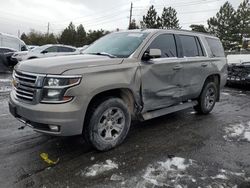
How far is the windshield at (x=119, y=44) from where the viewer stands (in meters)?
4.48

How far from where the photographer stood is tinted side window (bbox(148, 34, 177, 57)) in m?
4.75

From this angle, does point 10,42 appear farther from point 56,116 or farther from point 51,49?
point 56,116

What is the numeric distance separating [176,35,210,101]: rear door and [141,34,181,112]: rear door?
233 millimetres

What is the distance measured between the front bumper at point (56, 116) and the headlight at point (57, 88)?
0.08m

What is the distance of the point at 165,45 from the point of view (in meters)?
4.97

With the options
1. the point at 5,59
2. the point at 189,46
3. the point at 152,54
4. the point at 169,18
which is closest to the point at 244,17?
the point at 169,18

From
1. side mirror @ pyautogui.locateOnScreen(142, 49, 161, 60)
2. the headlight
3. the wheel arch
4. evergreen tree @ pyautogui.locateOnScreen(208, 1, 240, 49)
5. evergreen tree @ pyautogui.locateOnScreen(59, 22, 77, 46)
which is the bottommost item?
the wheel arch

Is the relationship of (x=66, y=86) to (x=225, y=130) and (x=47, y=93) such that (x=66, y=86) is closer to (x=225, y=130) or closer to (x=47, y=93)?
(x=47, y=93)

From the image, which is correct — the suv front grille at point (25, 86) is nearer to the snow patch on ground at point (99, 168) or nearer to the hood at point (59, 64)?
the hood at point (59, 64)

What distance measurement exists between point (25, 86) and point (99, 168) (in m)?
1.55

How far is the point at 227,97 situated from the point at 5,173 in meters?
7.74

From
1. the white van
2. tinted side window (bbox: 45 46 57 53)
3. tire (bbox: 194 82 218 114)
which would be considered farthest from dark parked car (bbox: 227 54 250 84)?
the white van

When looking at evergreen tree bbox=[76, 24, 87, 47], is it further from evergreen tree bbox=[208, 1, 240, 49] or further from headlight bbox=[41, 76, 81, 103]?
headlight bbox=[41, 76, 81, 103]

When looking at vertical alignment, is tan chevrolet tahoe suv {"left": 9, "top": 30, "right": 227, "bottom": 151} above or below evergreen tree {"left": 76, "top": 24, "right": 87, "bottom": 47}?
below
